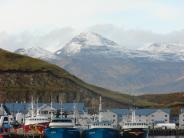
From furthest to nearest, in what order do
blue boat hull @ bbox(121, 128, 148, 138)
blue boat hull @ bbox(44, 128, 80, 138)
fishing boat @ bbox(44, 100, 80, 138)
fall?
blue boat hull @ bbox(121, 128, 148, 138) → fishing boat @ bbox(44, 100, 80, 138) → blue boat hull @ bbox(44, 128, 80, 138)

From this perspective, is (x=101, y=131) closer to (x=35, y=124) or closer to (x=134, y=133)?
(x=134, y=133)

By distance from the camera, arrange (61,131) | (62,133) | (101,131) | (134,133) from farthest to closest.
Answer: (134,133) → (101,131) → (61,131) → (62,133)

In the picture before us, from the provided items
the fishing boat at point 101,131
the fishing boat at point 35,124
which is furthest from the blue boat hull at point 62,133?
the fishing boat at point 35,124

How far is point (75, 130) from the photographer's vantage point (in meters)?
135

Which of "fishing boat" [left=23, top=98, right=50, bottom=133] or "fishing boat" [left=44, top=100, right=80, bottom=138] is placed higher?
"fishing boat" [left=23, top=98, right=50, bottom=133]

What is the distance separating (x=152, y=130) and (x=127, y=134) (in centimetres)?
4341

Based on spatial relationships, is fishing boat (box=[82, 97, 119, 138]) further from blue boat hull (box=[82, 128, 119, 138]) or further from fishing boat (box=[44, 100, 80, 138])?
fishing boat (box=[44, 100, 80, 138])

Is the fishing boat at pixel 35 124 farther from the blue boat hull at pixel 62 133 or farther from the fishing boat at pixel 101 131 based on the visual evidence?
the fishing boat at pixel 101 131

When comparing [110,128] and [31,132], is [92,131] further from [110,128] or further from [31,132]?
[31,132]

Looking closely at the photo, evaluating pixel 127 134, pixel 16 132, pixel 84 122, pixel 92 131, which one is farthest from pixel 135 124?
pixel 84 122

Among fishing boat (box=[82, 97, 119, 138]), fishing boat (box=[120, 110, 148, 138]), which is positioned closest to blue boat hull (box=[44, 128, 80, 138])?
fishing boat (box=[82, 97, 119, 138])

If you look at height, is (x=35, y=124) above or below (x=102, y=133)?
above

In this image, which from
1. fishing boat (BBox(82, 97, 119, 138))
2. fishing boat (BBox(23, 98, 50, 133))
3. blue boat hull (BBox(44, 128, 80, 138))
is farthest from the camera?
fishing boat (BBox(23, 98, 50, 133))

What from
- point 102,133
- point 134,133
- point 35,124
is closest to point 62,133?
point 102,133
